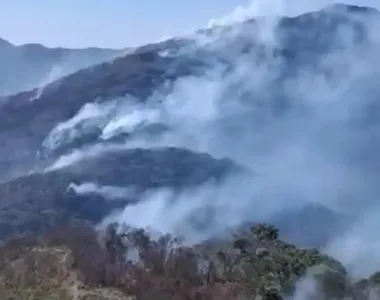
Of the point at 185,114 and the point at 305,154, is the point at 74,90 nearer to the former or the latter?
the point at 185,114

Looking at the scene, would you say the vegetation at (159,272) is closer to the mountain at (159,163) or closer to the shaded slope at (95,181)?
the shaded slope at (95,181)

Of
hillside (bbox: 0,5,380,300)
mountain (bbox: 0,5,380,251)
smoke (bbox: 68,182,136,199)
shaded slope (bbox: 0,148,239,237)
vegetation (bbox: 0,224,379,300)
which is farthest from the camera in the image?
smoke (bbox: 68,182,136,199)

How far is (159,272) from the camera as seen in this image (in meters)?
45.3

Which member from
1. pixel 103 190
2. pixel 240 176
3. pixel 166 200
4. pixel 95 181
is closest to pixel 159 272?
pixel 103 190

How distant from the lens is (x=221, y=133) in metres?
187

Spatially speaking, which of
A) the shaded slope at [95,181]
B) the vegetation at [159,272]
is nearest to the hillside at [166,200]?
the vegetation at [159,272]

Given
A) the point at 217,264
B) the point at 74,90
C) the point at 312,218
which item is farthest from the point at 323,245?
the point at 74,90

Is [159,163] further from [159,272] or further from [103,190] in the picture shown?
[159,272]

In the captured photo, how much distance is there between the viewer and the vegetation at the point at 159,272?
3825cm

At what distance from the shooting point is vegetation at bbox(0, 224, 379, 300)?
125ft

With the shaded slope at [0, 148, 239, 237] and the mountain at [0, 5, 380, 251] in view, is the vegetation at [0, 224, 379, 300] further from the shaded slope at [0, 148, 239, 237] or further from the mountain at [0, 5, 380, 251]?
the mountain at [0, 5, 380, 251]

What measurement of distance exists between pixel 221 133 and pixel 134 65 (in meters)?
30.2

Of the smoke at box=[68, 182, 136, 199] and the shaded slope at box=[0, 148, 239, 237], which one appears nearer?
the shaded slope at box=[0, 148, 239, 237]

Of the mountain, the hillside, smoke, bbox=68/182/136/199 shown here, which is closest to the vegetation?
the hillside
